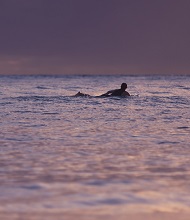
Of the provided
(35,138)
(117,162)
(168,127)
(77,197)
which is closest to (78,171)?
(117,162)

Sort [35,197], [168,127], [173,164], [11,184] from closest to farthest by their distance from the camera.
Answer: [35,197] < [11,184] < [173,164] < [168,127]

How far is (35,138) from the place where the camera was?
9047 millimetres

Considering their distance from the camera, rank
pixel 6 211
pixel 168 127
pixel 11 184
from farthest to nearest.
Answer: pixel 168 127 < pixel 11 184 < pixel 6 211

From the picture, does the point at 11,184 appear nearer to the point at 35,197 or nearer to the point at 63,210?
the point at 35,197

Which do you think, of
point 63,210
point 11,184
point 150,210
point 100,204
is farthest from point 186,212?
point 11,184

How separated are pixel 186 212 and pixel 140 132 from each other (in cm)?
577

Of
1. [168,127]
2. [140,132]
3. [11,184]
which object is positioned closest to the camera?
[11,184]

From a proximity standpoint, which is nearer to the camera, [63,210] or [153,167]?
[63,210]

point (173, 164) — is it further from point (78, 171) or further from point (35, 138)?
point (35, 138)

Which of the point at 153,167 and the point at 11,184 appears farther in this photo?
the point at 153,167

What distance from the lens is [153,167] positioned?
6.39 meters

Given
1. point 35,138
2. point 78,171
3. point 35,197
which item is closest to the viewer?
point 35,197

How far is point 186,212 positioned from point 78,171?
6.62ft

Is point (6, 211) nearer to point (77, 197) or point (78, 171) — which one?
point (77, 197)
